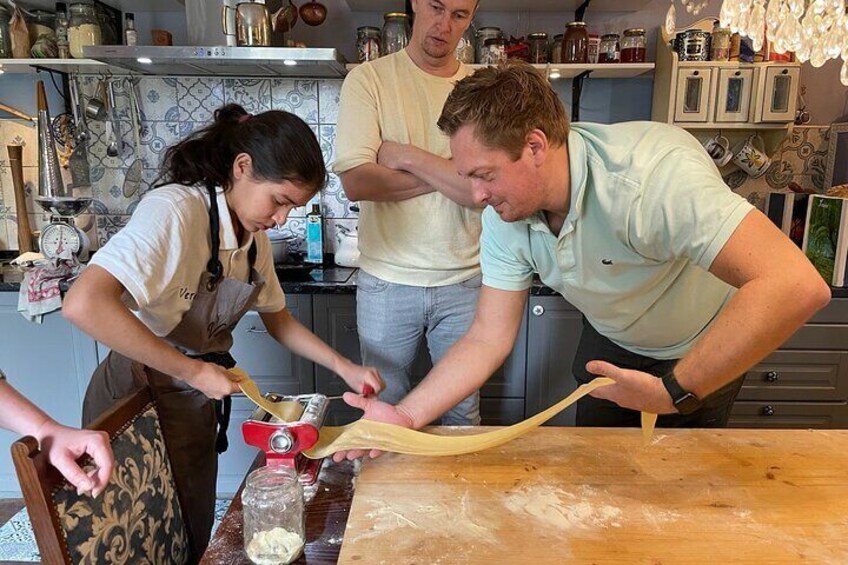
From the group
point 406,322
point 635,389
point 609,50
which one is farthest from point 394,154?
point 609,50

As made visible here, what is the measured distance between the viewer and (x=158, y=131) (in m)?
2.61

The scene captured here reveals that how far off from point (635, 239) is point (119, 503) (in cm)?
90

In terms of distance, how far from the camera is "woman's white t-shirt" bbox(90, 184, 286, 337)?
3.53 feet

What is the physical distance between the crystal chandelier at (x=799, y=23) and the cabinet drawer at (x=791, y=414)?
1.40 metres

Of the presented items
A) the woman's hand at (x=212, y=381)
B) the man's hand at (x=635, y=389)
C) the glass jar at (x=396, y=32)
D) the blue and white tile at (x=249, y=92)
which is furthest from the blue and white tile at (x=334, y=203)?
the man's hand at (x=635, y=389)

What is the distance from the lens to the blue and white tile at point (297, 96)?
8.42ft

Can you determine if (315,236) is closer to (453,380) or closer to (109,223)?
(109,223)

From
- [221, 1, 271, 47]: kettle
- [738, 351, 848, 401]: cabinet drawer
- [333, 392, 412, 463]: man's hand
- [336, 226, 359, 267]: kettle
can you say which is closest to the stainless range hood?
[221, 1, 271, 47]: kettle

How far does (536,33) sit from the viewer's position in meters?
2.45

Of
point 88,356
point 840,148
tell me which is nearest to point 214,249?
point 88,356

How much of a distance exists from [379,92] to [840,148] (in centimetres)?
204

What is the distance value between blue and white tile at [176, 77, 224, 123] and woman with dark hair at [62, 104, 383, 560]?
4.59 feet

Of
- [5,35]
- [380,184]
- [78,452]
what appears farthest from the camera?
[5,35]

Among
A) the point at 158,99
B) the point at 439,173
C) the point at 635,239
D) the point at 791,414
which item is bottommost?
the point at 791,414
